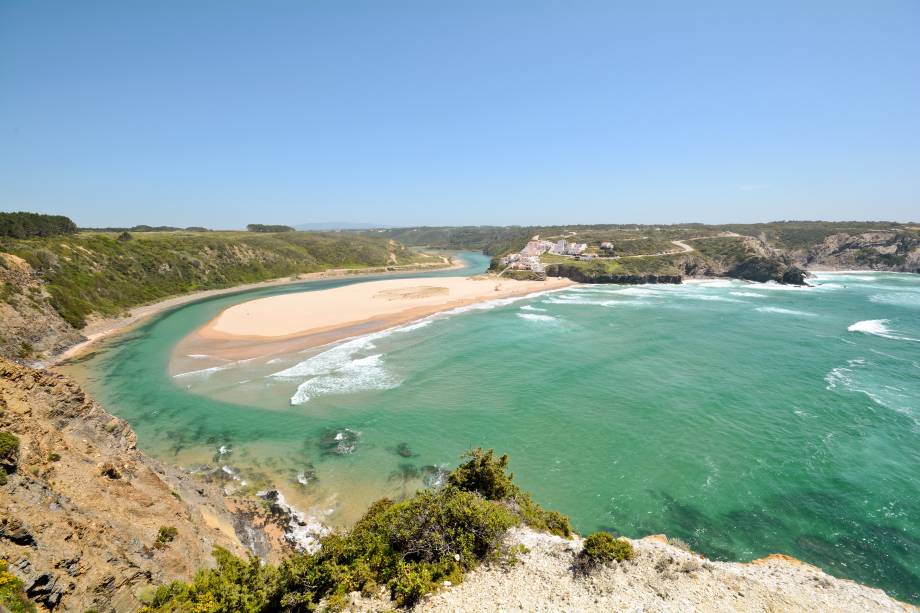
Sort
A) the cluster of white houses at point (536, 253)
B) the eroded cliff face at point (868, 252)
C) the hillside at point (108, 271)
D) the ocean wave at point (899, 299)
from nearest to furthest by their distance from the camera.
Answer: the hillside at point (108, 271) → the ocean wave at point (899, 299) → the cluster of white houses at point (536, 253) → the eroded cliff face at point (868, 252)

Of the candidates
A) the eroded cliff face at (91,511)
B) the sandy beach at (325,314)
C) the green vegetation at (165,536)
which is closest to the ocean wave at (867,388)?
the eroded cliff face at (91,511)

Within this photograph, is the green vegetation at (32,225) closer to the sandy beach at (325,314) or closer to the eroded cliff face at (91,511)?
the sandy beach at (325,314)

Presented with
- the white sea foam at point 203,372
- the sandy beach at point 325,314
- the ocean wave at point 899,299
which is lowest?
the white sea foam at point 203,372

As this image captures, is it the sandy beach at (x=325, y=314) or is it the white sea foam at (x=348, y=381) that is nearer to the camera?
the white sea foam at (x=348, y=381)

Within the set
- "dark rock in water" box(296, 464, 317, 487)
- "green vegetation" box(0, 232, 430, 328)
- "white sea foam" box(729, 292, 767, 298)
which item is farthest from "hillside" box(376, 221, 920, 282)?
"dark rock in water" box(296, 464, 317, 487)

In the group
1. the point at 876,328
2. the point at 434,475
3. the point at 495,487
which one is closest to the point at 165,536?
the point at 495,487

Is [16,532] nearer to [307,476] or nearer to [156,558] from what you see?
[156,558]

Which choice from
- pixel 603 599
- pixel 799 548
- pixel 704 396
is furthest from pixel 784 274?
pixel 603 599
